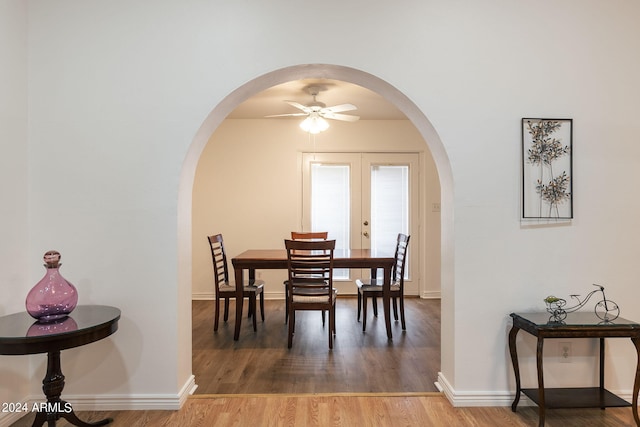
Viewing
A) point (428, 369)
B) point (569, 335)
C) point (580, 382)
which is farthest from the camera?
point (428, 369)

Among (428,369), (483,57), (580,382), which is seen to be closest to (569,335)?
(580,382)

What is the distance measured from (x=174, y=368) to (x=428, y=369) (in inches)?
73.5

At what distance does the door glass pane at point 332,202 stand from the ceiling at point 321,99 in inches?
33.3

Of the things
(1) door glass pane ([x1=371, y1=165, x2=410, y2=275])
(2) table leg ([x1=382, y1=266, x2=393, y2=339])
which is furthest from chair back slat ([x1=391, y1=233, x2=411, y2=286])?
(1) door glass pane ([x1=371, y1=165, x2=410, y2=275])

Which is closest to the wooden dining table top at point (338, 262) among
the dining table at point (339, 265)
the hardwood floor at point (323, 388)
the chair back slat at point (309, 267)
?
the dining table at point (339, 265)

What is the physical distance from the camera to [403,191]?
19.4 feet

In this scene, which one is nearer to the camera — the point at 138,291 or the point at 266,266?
the point at 138,291

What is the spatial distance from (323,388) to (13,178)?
2.33 metres

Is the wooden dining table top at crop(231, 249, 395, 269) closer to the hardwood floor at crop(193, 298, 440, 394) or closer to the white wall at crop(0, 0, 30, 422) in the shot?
the hardwood floor at crop(193, 298, 440, 394)

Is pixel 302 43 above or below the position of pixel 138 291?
above

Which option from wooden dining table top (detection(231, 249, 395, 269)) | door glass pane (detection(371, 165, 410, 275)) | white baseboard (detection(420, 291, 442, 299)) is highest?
door glass pane (detection(371, 165, 410, 275))

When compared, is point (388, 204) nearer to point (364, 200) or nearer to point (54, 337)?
point (364, 200)

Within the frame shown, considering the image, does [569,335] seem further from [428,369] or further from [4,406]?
[4,406]

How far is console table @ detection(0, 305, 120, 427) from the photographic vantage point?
1.80 metres
